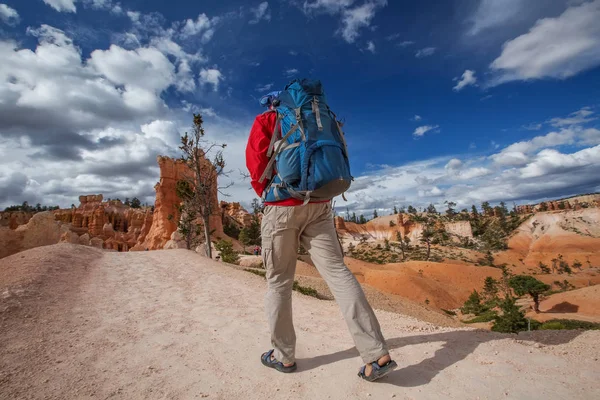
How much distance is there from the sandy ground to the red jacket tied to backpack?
1600 millimetres

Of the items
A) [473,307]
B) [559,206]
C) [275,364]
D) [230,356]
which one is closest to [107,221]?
[473,307]

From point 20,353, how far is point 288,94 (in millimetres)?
3693

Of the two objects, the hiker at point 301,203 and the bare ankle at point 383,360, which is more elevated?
the hiker at point 301,203

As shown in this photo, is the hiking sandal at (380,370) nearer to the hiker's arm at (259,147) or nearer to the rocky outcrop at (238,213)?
the hiker's arm at (259,147)

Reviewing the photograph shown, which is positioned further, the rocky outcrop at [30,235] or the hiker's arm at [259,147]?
the rocky outcrop at [30,235]

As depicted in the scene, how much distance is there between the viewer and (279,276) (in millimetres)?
2715

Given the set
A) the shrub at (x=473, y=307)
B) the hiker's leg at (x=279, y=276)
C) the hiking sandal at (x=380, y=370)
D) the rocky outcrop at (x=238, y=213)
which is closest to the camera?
the hiking sandal at (x=380, y=370)

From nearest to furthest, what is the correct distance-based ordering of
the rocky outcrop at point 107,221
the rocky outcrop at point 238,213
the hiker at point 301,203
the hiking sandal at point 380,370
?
the hiking sandal at point 380,370
the hiker at point 301,203
the rocky outcrop at point 107,221
the rocky outcrop at point 238,213

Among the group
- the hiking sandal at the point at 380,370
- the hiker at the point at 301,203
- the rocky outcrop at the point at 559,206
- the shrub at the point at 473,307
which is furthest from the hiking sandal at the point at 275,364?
the rocky outcrop at the point at 559,206

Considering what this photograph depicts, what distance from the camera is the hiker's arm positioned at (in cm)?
268

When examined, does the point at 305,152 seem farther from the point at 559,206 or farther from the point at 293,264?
the point at 559,206

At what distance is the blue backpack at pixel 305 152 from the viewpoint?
2.46 meters

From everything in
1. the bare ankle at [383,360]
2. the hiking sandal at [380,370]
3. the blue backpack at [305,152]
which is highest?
the blue backpack at [305,152]

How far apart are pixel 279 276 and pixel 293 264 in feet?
0.55
